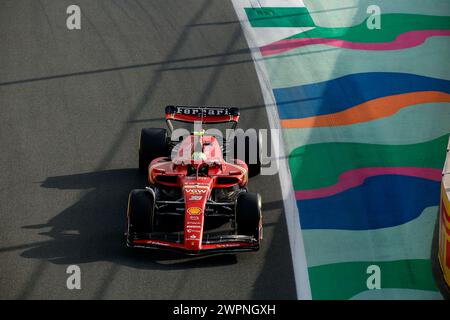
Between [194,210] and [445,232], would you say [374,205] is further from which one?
[194,210]

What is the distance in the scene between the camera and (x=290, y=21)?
2162 centimetres

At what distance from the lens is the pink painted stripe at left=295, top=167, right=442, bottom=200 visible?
16.1 m

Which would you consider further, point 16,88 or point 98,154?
point 16,88

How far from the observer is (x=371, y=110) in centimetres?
1862

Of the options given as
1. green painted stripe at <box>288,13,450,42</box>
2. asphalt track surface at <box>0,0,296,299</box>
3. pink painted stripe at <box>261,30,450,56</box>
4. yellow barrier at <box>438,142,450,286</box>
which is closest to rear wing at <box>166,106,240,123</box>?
asphalt track surface at <box>0,0,296,299</box>

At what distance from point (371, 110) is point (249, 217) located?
205 inches

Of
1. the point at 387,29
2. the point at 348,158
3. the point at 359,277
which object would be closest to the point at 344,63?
the point at 387,29

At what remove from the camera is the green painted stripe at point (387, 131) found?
1766 centimetres

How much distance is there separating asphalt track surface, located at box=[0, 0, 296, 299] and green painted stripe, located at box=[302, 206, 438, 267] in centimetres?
47

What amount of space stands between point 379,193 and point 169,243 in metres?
3.83

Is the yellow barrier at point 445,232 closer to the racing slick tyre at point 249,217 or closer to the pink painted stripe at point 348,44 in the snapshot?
the racing slick tyre at point 249,217

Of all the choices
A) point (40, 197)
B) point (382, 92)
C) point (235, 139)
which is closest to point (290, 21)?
point (382, 92)

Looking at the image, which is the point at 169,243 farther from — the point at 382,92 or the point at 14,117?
the point at 382,92

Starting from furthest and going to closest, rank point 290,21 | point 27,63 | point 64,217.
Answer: point 290,21, point 27,63, point 64,217
